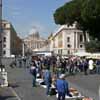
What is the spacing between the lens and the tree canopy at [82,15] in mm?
45666

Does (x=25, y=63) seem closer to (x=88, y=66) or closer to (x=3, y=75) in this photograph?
(x=88, y=66)

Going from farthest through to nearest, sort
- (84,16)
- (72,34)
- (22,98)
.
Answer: (72,34) < (84,16) < (22,98)

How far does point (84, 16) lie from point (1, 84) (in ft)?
76.0

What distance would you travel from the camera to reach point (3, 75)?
27.3m

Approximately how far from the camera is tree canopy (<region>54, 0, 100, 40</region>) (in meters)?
45.7

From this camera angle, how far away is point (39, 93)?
2306cm

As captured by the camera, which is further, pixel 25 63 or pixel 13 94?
pixel 25 63

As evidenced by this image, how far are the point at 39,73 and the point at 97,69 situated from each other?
13.0 metres

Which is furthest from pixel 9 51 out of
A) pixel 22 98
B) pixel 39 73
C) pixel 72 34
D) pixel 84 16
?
pixel 22 98

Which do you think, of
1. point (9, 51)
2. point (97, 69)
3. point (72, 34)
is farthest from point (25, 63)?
point (9, 51)

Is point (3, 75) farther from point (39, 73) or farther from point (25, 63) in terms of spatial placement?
point (25, 63)

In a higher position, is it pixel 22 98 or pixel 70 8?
pixel 70 8

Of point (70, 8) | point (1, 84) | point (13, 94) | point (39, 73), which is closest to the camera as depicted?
point (13, 94)

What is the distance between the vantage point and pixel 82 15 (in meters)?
49.6
